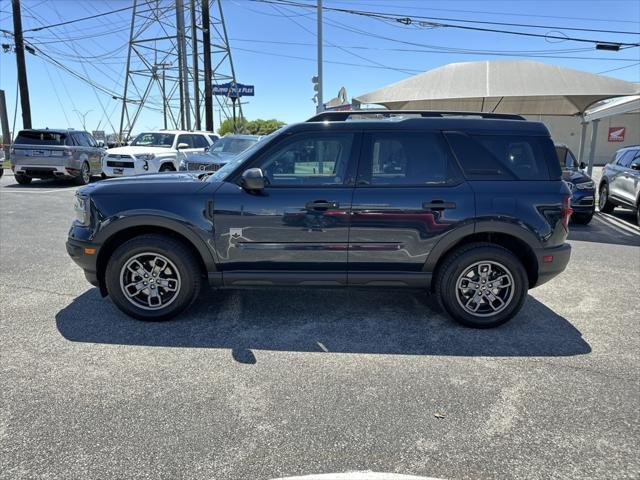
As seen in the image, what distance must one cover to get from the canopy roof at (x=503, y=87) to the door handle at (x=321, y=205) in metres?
11.6

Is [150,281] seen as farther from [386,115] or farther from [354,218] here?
[386,115]

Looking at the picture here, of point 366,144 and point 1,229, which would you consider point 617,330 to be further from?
point 1,229

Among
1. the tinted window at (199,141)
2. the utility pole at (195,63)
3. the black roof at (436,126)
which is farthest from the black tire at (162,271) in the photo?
the utility pole at (195,63)

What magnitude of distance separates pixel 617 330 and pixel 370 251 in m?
2.38

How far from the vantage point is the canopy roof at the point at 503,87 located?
13.8 meters

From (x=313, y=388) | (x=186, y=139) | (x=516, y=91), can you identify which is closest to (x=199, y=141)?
(x=186, y=139)

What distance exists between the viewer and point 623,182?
10.4 meters

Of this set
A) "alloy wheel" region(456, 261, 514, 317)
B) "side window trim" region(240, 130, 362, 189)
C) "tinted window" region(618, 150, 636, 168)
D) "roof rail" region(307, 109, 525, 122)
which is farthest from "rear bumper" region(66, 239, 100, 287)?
"tinted window" region(618, 150, 636, 168)

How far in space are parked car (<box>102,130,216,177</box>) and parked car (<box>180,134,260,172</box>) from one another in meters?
0.43

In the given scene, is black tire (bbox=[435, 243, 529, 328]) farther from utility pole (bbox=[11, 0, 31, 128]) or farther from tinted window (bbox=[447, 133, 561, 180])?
utility pole (bbox=[11, 0, 31, 128])

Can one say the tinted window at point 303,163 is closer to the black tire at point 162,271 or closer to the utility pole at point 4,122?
the black tire at point 162,271

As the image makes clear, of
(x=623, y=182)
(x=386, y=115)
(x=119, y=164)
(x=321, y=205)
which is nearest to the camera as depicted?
(x=321, y=205)

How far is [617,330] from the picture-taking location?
4.21 meters

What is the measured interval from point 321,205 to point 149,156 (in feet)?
33.8
